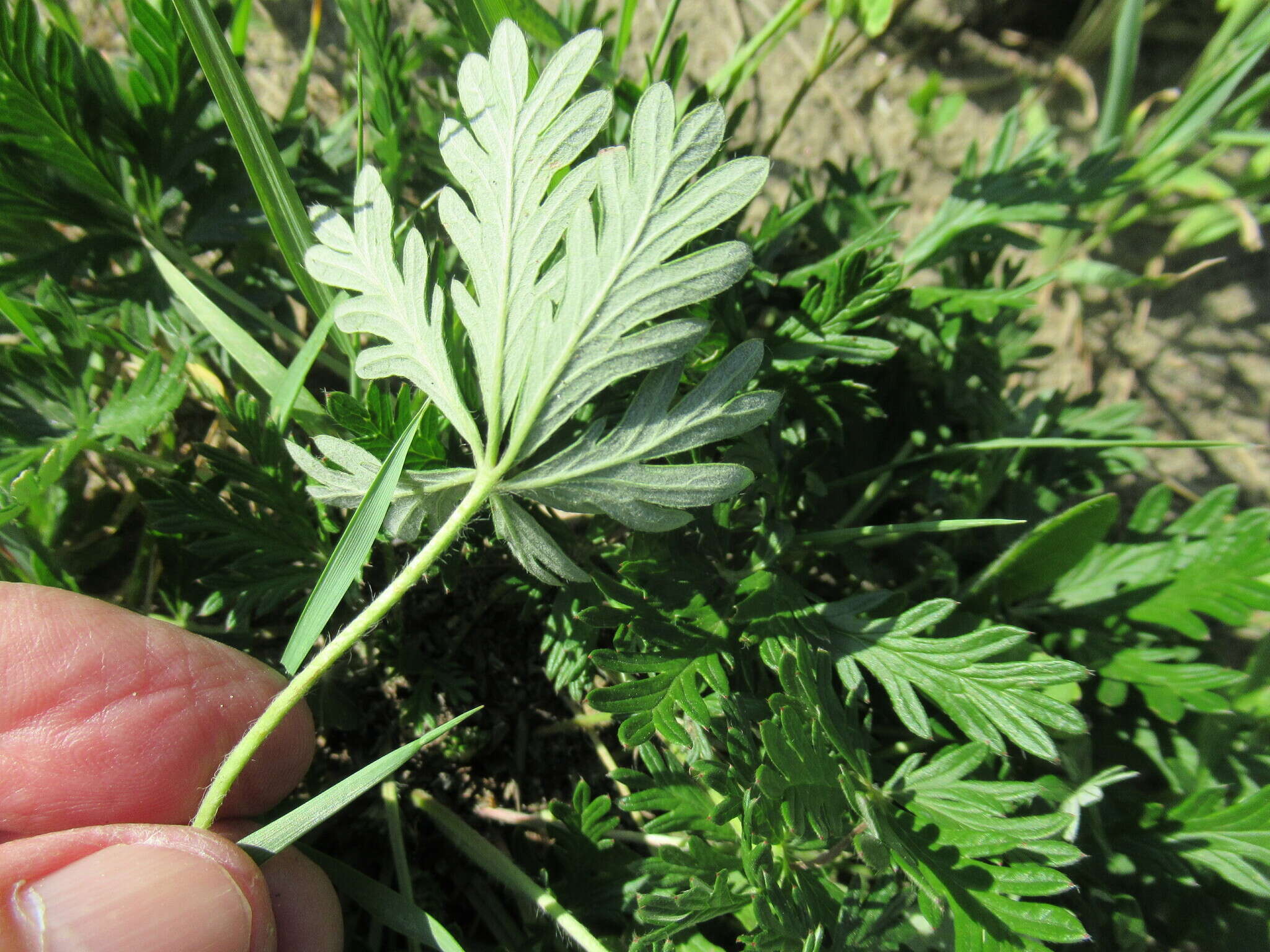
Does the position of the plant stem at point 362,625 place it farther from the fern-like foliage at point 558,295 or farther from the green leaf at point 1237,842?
the green leaf at point 1237,842

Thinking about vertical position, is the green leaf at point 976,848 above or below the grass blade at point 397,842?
above

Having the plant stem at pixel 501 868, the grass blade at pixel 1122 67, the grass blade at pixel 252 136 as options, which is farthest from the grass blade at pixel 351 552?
the grass blade at pixel 1122 67

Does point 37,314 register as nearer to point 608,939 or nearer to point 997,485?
point 608,939

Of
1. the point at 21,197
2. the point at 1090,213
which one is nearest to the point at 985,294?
the point at 1090,213

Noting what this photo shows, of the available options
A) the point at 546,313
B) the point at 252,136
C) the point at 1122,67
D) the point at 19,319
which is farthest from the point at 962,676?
the point at 1122,67

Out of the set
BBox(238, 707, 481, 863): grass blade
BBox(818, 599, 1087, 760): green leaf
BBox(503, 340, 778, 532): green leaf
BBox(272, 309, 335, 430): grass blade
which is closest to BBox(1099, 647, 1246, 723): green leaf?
BBox(818, 599, 1087, 760): green leaf

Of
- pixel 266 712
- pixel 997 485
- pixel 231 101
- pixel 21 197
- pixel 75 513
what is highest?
pixel 231 101

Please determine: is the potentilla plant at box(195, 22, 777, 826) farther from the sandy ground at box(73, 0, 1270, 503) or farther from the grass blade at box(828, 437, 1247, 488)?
the sandy ground at box(73, 0, 1270, 503)
